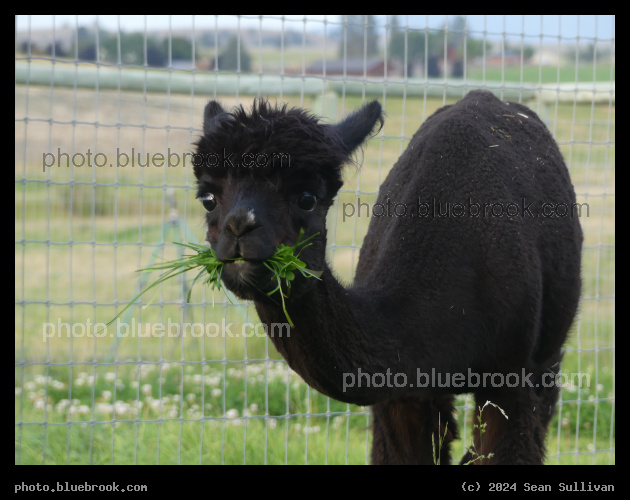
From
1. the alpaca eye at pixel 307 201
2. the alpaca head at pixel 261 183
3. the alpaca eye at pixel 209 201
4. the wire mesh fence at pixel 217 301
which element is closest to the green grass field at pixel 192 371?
the wire mesh fence at pixel 217 301

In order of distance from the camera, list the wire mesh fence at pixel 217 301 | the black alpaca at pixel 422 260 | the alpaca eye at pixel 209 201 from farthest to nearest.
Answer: the wire mesh fence at pixel 217 301 → the alpaca eye at pixel 209 201 → the black alpaca at pixel 422 260

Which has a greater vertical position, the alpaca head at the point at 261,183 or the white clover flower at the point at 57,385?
the alpaca head at the point at 261,183

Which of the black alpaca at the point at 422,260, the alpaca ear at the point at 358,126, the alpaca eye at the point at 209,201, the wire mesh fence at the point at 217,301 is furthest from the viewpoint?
the wire mesh fence at the point at 217,301

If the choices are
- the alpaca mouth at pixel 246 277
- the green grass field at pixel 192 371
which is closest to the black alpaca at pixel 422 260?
the alpaca mouth at pixel 246 277

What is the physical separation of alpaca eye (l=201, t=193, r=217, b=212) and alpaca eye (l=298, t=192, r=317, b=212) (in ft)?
1.23

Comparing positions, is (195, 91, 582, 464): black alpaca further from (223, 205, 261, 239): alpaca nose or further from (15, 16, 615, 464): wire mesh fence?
(15, 16, 615, 464): wire mesh fence

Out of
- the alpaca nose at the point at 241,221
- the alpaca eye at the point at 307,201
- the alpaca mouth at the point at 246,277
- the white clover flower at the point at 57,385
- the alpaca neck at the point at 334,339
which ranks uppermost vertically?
the alpaca eye at the point at 307,201

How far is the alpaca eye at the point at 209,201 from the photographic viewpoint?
3062 millimetres

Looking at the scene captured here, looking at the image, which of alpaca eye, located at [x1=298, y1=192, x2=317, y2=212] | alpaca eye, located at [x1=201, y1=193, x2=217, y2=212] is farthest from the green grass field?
alpaca eye, located at [x1=298, y1=192, x2=317, y2=212]

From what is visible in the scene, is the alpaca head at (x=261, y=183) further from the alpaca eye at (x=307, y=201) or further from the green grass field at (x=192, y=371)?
the green grass field at (x=192, y=371)

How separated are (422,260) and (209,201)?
1268 mm

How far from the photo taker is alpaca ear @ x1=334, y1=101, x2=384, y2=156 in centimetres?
343

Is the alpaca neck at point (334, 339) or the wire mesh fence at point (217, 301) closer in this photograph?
the alpaca neck at point (334, 339)
